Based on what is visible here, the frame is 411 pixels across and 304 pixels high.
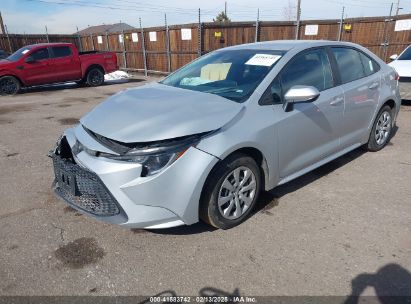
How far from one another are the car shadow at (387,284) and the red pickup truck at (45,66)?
12516 mm

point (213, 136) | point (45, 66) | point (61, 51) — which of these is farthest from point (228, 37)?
point (213, 136)

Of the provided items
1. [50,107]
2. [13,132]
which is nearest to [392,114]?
[13,132]

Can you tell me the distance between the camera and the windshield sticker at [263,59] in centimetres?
342

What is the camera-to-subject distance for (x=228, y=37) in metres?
14.4

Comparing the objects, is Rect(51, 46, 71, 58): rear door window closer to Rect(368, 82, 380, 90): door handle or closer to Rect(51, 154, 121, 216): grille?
Rect(51, 154, 121, 216): grille

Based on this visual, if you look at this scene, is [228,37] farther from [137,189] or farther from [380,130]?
[137,189]

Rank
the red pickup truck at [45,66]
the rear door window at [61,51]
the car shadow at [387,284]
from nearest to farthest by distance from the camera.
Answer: the car shadow at [387,284] → the red pickup truck at [45,66] → the rear door window at [61,51]

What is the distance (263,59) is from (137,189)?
193 centimetres

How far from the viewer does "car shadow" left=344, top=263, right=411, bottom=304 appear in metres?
2.31

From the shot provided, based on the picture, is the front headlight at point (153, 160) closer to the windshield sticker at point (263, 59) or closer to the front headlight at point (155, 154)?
the front headlight at point (155, 154)

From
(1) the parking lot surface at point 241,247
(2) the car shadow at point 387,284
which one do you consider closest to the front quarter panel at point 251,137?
(1) the parking lot surface at point 241,247

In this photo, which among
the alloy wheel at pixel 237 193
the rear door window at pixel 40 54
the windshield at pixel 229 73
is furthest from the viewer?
the rear door window at pixel 40 54

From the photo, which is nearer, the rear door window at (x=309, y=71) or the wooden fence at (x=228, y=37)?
the rear door window at (x=309, y=71)

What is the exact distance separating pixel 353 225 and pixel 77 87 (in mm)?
13158
